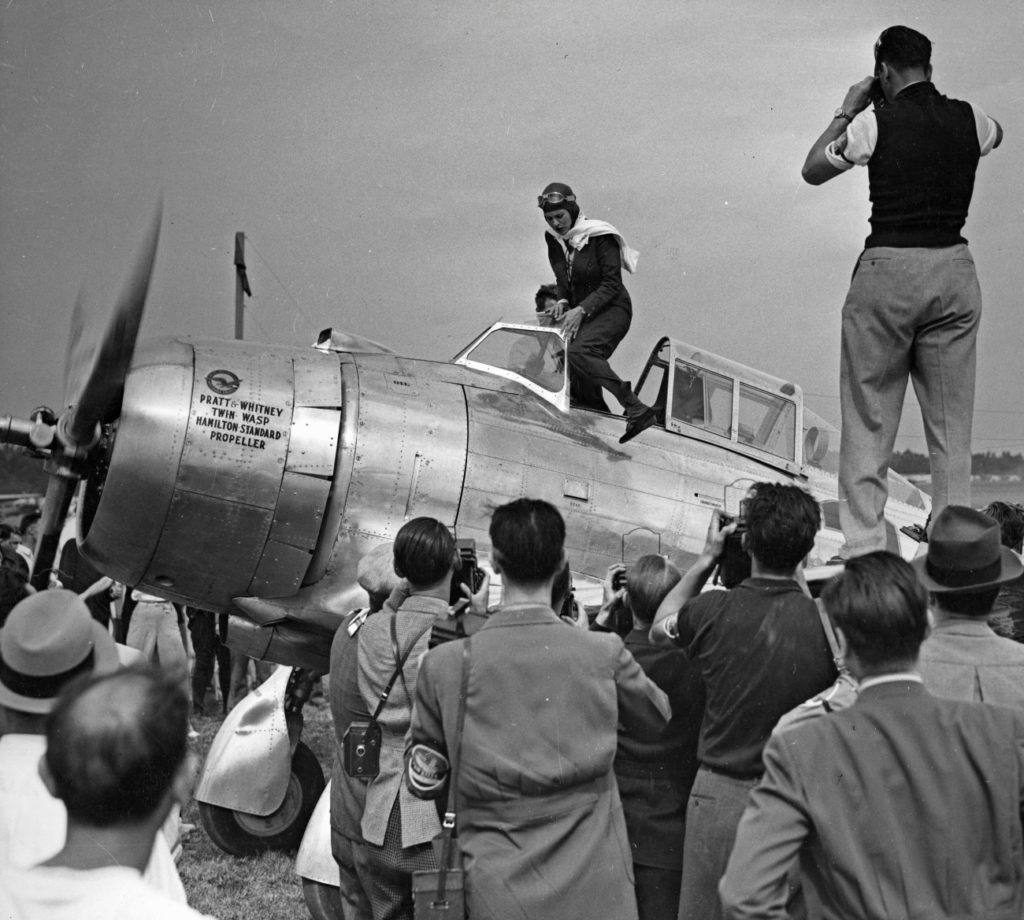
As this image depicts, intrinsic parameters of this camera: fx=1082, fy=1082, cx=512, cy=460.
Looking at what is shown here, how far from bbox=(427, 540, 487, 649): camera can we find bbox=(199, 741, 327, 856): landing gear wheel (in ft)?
12.1

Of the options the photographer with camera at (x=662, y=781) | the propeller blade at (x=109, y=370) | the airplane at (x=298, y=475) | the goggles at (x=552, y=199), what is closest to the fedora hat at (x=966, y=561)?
the photographer with camera at (x=662, y=781)

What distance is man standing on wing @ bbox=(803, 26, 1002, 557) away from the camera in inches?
156

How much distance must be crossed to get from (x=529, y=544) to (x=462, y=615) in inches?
25.9

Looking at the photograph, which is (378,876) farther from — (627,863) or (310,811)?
(310,811)

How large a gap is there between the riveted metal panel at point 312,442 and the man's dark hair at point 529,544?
3537mm

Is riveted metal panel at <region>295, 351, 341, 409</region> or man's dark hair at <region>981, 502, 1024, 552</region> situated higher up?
riveted metal panel at <region>295, 351, 341, 409</region>

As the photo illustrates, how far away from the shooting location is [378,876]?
12.6 feet

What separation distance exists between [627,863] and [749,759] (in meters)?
0.46

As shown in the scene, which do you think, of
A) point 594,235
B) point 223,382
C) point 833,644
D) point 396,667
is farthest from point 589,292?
point 833,644

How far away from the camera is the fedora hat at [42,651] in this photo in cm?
244

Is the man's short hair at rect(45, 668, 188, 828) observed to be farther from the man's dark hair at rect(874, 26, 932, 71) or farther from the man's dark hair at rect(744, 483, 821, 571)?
the man's dark hair at rect(874, 26, 932, 71)

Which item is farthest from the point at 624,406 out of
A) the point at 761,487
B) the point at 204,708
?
the point at 204,708

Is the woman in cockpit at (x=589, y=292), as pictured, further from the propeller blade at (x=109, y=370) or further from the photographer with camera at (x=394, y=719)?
the photographer with camera at (x=394, y=719)

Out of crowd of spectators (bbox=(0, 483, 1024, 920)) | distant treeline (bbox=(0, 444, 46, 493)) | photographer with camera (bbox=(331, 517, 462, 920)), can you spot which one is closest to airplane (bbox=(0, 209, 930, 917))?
crowd of spectators (bbox=(0, 483, 1024, 920))
